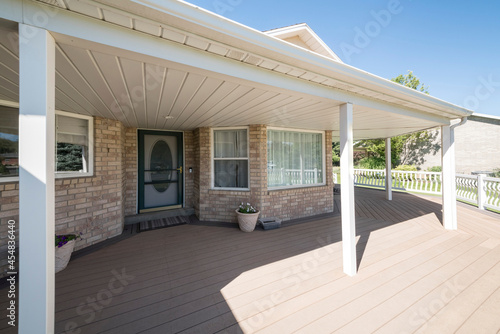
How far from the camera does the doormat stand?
415cm

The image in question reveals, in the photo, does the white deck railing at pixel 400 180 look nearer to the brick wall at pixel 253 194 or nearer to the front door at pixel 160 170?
the brick wall at pixel 253 194

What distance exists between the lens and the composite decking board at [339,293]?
5.76ft

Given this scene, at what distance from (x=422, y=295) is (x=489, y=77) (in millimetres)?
4247

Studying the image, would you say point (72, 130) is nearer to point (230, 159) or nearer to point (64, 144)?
point (64, 144)

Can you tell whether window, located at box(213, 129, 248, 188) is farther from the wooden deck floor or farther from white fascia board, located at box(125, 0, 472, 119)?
white fascia board, located at box(125, 0, 472, 119)

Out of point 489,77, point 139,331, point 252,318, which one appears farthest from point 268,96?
point 489,77

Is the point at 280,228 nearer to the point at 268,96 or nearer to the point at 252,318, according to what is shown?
the point at 252,318

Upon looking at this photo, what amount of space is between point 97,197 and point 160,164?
1785mm

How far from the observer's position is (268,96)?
242 cm

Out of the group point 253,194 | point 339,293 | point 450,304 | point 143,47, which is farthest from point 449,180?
point 143,47

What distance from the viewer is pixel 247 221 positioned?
153 inches

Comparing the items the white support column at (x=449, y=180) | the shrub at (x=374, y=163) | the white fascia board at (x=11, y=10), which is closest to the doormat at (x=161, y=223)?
the white fascia board at (x=11, y=10)

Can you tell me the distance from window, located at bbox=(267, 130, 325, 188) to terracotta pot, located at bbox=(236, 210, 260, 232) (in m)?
1.08

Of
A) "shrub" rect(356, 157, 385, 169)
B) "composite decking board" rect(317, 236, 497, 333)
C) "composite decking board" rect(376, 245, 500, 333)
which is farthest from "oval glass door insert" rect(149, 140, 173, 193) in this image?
"shrub" rect(356, 157, 385, 169)
